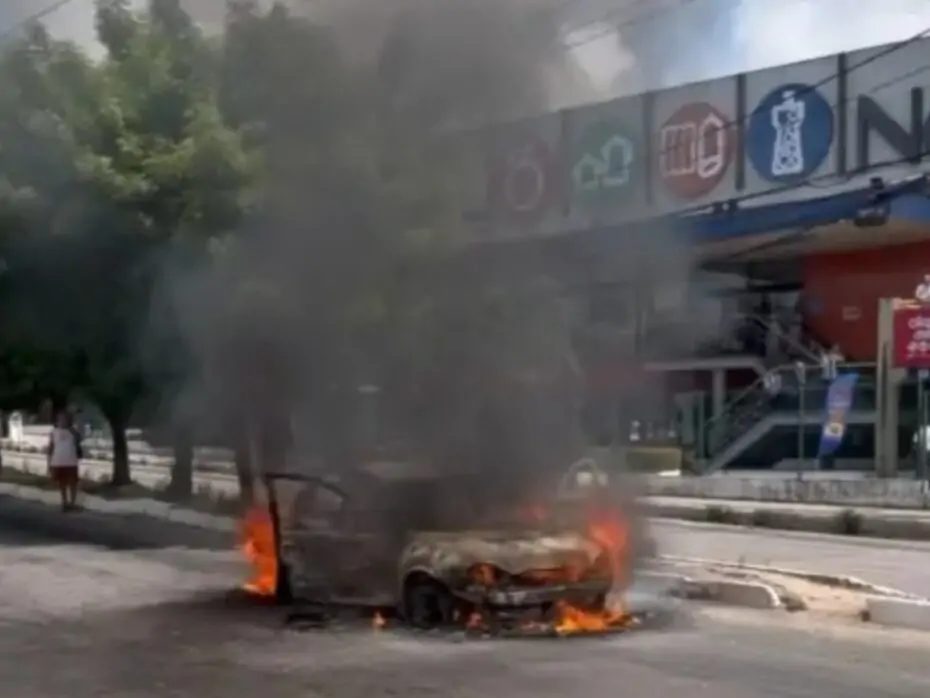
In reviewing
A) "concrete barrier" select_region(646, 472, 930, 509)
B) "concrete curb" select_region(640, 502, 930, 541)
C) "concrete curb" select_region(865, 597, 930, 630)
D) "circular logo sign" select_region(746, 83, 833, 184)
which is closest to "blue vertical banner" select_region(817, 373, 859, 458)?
"concrete barrier" select_region(646, 472, 930, 509)

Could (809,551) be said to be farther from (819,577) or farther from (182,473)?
(182,473)

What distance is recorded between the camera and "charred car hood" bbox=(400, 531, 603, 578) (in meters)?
10.3

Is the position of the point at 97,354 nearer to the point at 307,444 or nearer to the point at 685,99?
the point at 307,444

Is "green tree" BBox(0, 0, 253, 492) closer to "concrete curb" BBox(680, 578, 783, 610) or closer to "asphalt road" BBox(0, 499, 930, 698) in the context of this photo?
"asphalt road" BBox(0, 499, 930, 698)

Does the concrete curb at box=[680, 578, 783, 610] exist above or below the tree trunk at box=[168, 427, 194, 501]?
below

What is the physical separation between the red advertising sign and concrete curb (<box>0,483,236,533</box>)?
11.2m

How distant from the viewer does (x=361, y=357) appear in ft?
43.5

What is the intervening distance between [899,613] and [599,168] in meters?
9.91

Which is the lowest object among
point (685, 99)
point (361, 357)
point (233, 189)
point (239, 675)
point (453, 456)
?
point (239, 675)

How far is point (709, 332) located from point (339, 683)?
2067 centimetres

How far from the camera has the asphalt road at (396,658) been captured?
27.9 feet

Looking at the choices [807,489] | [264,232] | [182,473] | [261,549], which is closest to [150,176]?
[264,232]

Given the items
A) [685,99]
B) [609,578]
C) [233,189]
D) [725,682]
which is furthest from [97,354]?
[685,99]

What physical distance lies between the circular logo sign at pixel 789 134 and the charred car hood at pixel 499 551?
70.6ft
